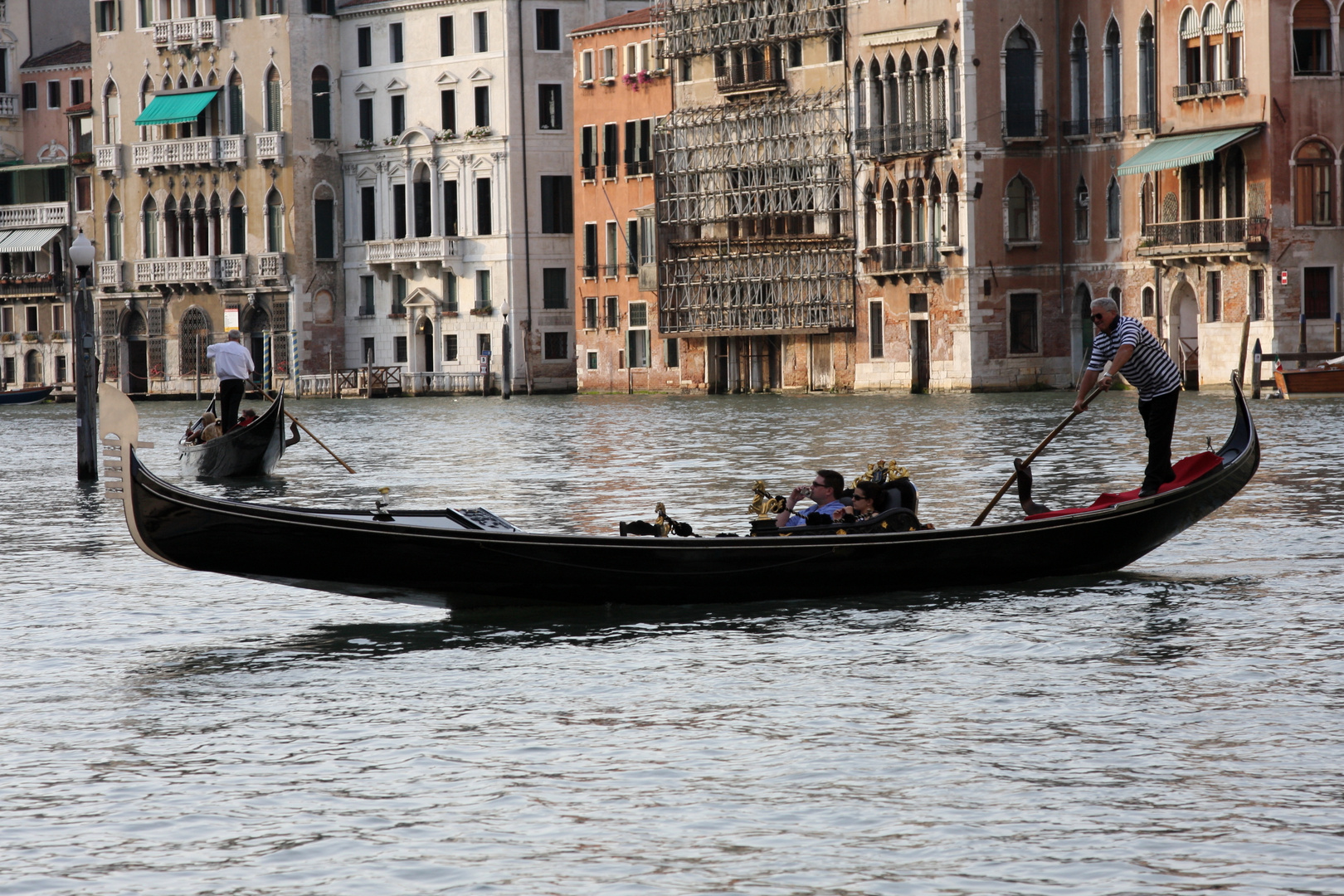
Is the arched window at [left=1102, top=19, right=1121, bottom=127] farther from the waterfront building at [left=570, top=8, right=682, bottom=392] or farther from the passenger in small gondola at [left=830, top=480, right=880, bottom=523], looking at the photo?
the passenger in small gondola at [left=830, top=480, right=880, bottom=523]

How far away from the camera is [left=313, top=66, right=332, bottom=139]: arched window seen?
58500 millimetres

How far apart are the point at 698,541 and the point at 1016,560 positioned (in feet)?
5.45

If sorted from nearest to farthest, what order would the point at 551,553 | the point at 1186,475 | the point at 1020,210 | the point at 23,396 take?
the point at 551,553
the point at 1186,475
the point at 1020,210
the point at 23,396

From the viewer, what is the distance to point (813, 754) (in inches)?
291

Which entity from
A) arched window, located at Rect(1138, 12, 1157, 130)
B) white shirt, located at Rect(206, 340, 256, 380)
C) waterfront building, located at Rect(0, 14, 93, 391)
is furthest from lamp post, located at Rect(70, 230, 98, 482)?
waterfront building, located at Rect(0, 14, 93, 391)

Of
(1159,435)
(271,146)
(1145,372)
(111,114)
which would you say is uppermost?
(111,114)

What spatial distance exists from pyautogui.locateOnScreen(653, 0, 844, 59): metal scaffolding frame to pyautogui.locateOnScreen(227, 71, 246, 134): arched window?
12589mm

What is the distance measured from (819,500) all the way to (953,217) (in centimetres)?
3386

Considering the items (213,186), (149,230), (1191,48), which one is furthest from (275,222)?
(1191,48)

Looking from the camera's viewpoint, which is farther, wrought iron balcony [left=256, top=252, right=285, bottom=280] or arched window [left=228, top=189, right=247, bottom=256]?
arched window [left=228, top=189, right=247, bottom=256]

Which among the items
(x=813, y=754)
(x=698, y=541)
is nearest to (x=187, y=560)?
(x=698, y=541)

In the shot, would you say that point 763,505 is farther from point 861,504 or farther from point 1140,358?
point 1140,358

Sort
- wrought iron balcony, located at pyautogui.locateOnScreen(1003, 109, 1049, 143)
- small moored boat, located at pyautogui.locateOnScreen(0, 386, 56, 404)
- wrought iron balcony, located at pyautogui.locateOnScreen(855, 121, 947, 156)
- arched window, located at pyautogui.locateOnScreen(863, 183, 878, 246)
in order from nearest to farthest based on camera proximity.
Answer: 1. wrought iron balcony, located at pyautogui.locateOnScreen(1003, 109, 1049, 143)
2. wrought iron balcony, located at pyautogui.locateOnScreen(855, 121, 947, 156)
3. arched window, located at pyautogui.locateOnScreen(863, 183, 878, 246)
4. small moored boat, located at pyautogui.locateOnScreen(0, 386, 56, 404)

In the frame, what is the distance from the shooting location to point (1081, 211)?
4372 cm
